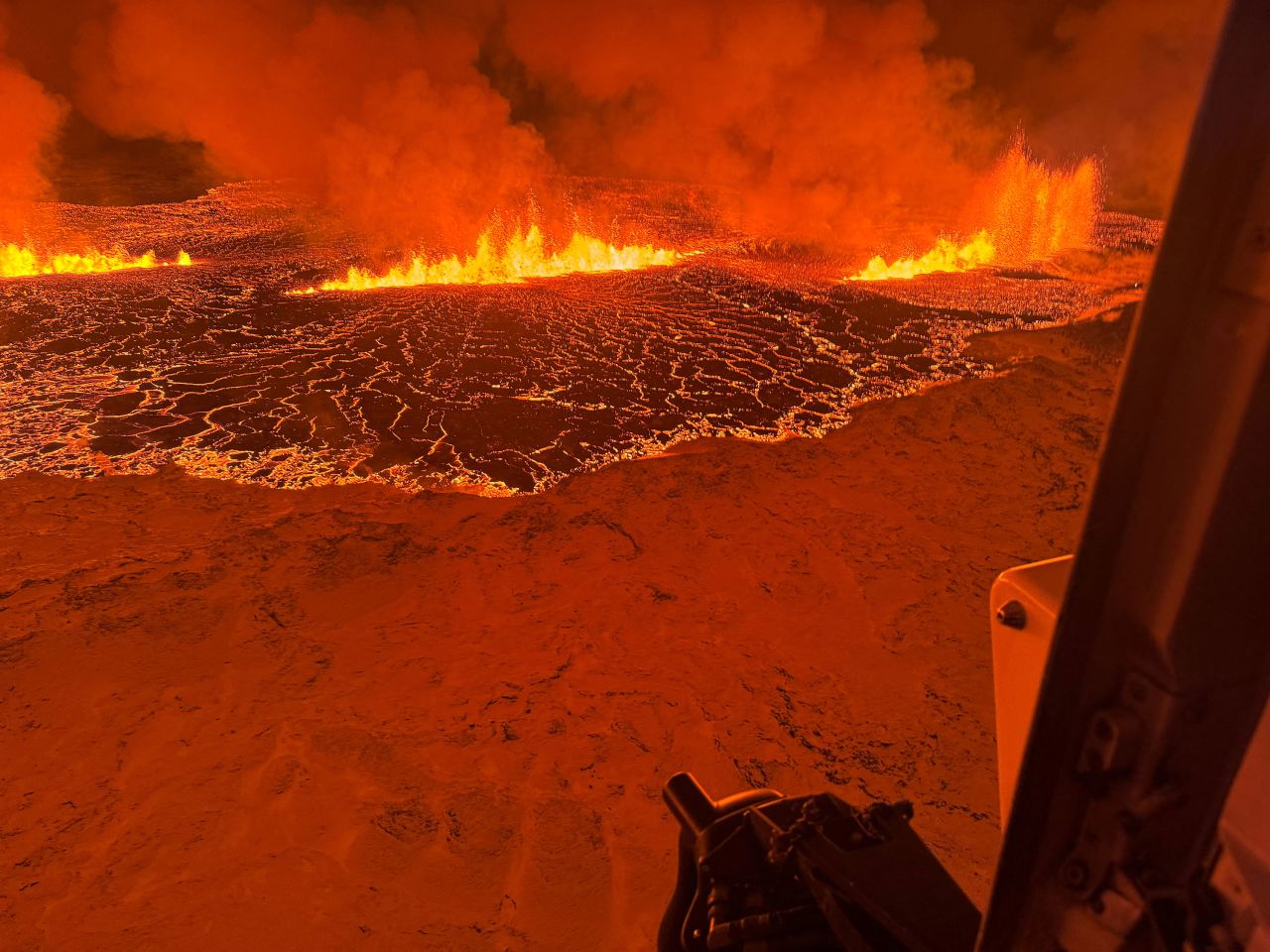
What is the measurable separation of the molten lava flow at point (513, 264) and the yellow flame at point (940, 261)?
4.00 metres

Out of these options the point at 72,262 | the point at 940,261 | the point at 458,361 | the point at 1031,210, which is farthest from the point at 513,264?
the point at 1031,210

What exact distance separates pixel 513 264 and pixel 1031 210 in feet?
44.2

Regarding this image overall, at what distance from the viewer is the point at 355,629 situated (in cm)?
354

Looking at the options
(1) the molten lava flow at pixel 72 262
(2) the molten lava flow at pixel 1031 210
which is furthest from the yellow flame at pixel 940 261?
(1) the molten lava flow at pixel 72 262

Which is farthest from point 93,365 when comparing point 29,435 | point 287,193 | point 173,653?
point 287,193

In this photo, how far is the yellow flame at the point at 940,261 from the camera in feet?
44.1

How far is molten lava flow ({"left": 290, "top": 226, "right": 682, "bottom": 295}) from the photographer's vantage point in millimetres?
12578

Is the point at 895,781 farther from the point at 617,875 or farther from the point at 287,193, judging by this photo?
the point at 287,193

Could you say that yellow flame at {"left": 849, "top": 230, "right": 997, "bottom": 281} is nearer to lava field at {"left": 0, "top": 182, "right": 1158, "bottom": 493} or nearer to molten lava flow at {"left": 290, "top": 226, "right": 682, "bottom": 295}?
lava field at {"left": 0, "top": 182, "right": 1158, "bottom": 493}

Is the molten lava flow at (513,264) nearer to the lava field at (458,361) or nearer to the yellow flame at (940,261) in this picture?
the lava field at (458,361)

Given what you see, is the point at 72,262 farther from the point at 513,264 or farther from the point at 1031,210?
the point at 1031,210

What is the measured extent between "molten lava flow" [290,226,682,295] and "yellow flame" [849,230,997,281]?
13.1ft

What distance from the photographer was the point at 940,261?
1445 centimetres

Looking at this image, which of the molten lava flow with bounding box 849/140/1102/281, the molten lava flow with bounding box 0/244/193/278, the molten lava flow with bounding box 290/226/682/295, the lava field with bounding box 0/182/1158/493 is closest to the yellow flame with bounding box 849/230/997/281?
the molten lava flow with bounding box 849/140/1102/281
